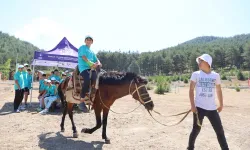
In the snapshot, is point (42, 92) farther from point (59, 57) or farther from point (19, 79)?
point (59, 57)

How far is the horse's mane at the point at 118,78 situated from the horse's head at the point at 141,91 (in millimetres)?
23

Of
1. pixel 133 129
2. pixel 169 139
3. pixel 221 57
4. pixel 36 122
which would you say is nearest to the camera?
pixel 169 139

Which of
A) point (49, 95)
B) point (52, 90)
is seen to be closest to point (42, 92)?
point (49, 95)

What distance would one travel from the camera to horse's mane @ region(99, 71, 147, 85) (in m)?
5.76

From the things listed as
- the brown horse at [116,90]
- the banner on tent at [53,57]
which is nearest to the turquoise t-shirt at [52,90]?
the banner on tent at [53,57]

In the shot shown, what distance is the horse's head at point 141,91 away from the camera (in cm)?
559

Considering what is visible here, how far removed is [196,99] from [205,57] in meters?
0.75

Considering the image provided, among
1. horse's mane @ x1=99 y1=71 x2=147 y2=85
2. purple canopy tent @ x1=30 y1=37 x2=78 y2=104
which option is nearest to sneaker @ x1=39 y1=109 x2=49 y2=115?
purple canopy tent @ x1=30 y1=37 x2=78 y2=104

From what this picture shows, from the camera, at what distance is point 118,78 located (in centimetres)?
591

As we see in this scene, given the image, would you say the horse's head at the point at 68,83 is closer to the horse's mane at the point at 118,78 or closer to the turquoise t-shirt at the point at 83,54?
the turquoise t-shirt at the point at 83,54

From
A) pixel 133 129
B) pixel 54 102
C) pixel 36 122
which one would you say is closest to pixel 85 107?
pixel 54 102

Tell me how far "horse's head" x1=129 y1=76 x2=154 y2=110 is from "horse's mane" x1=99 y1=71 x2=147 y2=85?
23 mm

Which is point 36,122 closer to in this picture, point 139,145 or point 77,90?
point 77,90

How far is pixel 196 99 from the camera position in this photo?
4543mm
